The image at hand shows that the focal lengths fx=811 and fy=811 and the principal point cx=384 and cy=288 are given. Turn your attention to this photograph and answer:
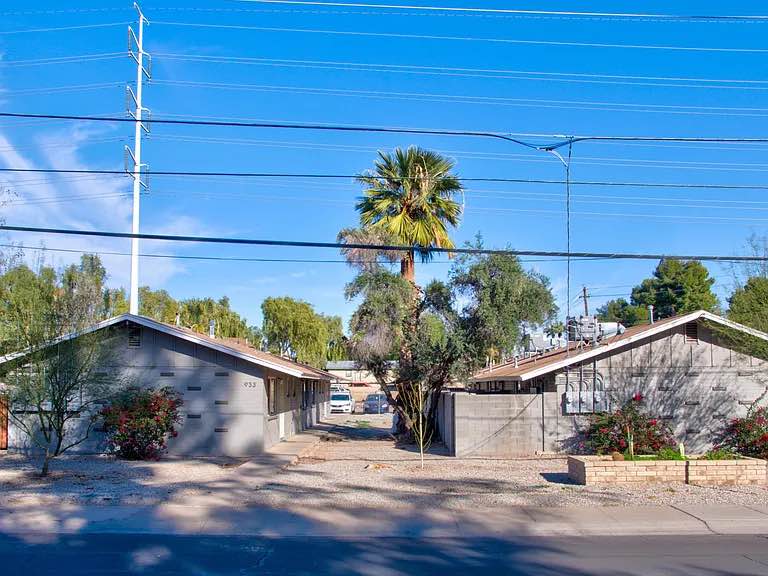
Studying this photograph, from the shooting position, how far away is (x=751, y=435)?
2092cm

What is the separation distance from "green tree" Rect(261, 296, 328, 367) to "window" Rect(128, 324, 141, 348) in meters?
39.5

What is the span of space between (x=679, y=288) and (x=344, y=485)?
54768mm

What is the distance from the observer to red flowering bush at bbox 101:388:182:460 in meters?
22.9

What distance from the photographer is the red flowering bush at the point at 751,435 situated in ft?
66.8

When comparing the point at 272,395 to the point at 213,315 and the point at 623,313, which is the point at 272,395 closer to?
the point at 213,315

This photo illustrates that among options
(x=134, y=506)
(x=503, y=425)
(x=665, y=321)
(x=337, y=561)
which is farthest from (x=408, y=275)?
(x=337, y=561)

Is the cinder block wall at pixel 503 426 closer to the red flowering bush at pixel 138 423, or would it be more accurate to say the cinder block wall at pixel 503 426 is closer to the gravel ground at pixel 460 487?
the gravel ground at pixel 460 487

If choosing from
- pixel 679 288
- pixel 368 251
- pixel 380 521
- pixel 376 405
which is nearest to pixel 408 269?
pixel 368 251

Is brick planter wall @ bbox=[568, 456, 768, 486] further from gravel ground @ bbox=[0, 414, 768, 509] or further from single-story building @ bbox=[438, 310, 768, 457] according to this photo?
single-story building @ bbox=[438, 310, 768, 457]

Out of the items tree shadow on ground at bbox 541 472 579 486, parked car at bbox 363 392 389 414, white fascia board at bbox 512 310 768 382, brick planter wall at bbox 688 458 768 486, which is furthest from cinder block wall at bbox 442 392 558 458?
parked car at bbox 363 392 389 414

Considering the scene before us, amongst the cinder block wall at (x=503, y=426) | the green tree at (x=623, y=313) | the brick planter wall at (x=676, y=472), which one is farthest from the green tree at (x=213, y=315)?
the brick planter wall at (x=676, y=472)

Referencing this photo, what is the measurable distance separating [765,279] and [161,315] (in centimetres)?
4749

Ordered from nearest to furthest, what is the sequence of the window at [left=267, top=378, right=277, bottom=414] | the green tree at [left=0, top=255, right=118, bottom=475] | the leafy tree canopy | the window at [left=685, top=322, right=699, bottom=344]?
the green tree at [left=0, top=255, right=118, bottom=475] < the window at [left=685, top=322, right=699, bottom=344] < the window at [left=267, top=378, right=277, bottom=414] < the leafy tree canopy

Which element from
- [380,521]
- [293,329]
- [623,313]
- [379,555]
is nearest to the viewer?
[379,555]
